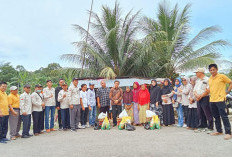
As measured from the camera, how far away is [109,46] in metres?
11.0

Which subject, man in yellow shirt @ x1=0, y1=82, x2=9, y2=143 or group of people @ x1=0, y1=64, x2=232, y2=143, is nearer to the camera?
group of people @ x1=0, y1=64, x2=232, y2=143

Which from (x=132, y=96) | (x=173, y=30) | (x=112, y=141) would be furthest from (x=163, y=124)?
(x=173, y=30)

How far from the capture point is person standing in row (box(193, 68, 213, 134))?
5457 millimetres

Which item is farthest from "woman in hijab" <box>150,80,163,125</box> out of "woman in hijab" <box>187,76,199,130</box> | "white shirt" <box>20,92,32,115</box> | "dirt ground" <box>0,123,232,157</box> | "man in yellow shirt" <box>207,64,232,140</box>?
"white shirt" <box>20,92,32,115</box>

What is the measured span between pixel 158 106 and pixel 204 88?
1963mm

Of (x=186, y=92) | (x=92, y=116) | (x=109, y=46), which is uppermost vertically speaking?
(x=109, y=46)

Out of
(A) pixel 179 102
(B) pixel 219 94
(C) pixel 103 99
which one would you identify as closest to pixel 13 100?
(C) pixel 103 99

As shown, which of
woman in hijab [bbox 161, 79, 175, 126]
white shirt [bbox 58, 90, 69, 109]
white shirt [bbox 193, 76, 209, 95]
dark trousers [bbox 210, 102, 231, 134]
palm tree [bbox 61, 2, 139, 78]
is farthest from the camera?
palm tree [bbox 61, 2, 139, 78]

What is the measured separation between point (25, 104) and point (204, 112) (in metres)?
5.21

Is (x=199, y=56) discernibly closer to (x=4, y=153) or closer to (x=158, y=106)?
(x=158, y=106)

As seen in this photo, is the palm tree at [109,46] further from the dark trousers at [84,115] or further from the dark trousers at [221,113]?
the dark trousers at [221,113]

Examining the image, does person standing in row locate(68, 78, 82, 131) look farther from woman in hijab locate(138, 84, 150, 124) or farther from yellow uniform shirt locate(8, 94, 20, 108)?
woman in hijab locate(138, 84, 150, 124)

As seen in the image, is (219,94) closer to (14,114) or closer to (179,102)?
(179,102)

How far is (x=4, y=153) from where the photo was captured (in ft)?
13.9
